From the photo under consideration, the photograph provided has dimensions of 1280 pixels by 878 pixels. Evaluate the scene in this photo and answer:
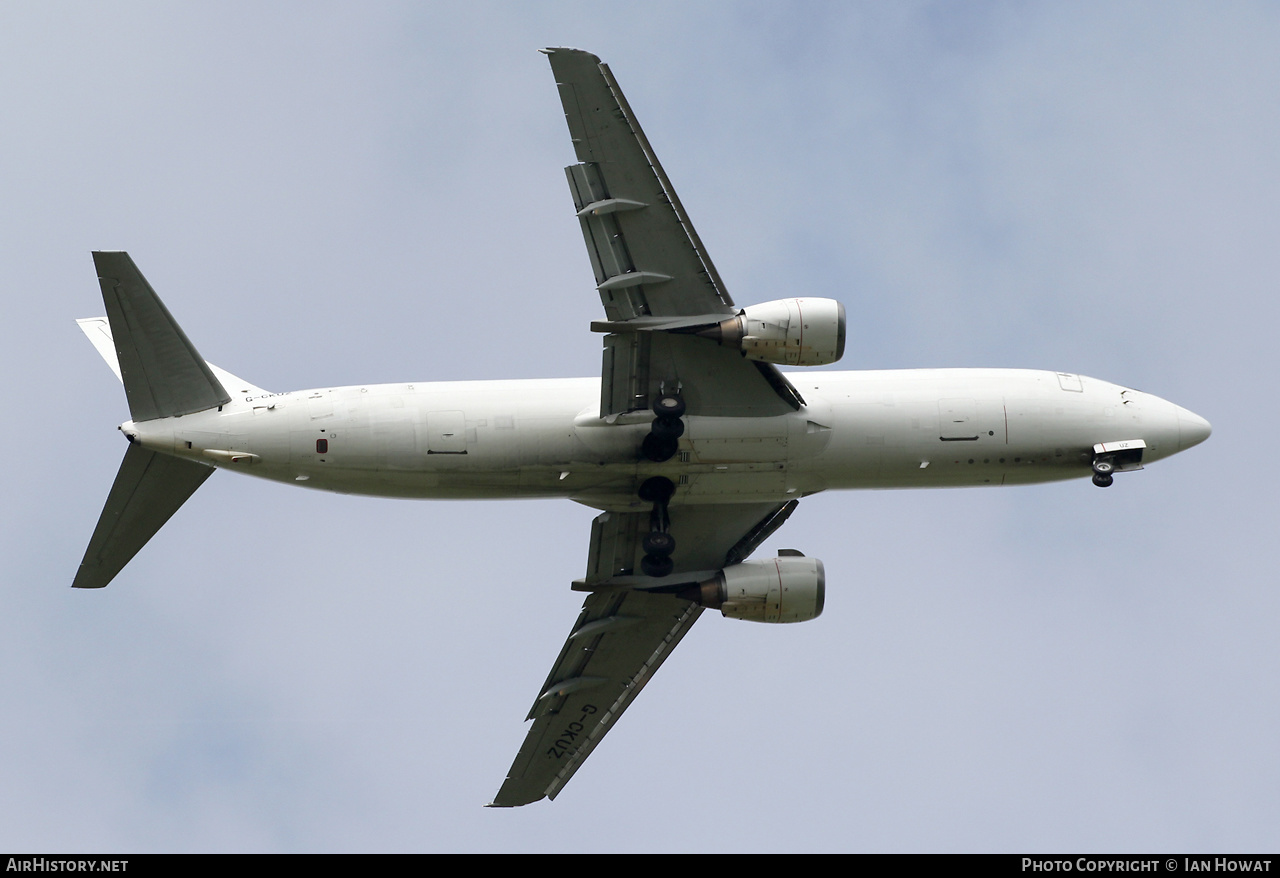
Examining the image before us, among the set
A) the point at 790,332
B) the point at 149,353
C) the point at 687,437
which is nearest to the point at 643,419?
the point at 687,437

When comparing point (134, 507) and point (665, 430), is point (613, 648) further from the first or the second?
point (134, 507)

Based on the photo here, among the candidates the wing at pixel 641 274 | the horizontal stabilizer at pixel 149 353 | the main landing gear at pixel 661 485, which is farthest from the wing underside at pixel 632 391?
the horizontal stabilizer at pixel 149 353

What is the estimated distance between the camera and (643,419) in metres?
40.1

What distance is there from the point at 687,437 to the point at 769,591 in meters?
5.71

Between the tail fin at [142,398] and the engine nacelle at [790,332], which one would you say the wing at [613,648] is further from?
the tail fin at [142,398]

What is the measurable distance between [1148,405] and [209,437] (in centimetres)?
2418

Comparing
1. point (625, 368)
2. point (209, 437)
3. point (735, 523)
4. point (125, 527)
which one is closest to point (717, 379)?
point (625, 368)

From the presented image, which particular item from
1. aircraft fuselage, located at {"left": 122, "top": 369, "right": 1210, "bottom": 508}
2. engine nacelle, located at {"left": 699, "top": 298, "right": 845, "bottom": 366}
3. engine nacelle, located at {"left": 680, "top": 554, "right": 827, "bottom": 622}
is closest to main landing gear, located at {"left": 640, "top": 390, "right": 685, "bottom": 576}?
aircraft fuselage, located at {"left": 122, "top": 369, "right": 1210, "bottom": 508}

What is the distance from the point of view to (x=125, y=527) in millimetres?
40406

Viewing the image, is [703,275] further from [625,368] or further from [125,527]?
[125,527]

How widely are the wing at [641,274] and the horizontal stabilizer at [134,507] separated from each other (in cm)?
1072

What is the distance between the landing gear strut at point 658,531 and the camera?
4128cm

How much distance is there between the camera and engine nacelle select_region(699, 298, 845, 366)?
38.5m

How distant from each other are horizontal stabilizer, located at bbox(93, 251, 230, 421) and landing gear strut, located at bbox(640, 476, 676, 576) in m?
10.8
